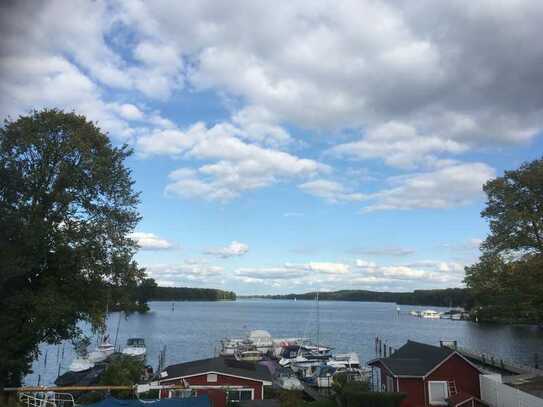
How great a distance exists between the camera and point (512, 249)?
31.3 meters

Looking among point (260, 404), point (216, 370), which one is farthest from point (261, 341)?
point (260, 404)

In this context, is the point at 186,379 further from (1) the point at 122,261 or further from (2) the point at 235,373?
(1) the point at 122,261

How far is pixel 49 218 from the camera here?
94.9 feet

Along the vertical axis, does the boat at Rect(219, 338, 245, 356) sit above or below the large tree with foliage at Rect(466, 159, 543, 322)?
below

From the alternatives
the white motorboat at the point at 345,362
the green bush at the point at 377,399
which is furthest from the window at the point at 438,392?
the white motorboat at the point at 345,362

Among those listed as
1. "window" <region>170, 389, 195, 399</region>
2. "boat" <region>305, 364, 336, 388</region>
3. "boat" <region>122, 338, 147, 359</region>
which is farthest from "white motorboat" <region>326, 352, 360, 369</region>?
"window" <region>170, 389, 195, 399</region>

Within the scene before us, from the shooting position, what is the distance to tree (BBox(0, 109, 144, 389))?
27.0 metres

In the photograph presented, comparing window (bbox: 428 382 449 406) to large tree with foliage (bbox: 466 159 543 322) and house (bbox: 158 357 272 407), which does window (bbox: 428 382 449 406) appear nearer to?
large tree with foliage (bbox: 466 159 543 322)

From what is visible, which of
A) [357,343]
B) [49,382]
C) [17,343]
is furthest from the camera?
[357,343]

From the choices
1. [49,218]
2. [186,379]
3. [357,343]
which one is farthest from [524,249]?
[357,343]

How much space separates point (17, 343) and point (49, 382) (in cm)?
2692

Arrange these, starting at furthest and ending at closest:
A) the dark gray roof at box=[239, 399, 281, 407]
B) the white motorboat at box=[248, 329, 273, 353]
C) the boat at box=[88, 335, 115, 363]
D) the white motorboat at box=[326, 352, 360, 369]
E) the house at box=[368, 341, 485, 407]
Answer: the white motorboat at box=[248, 329, 273, 353], the boat at box=[88, 335, 115, 363], the white motorboat at box=[326, 352, 360, 369], the house at box=[368, 341, 485, 407], the dark gray roof at box=[239, 399, 281, 407]

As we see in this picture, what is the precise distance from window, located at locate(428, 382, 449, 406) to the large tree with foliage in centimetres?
518

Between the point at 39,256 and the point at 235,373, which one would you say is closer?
the point at 39,256
